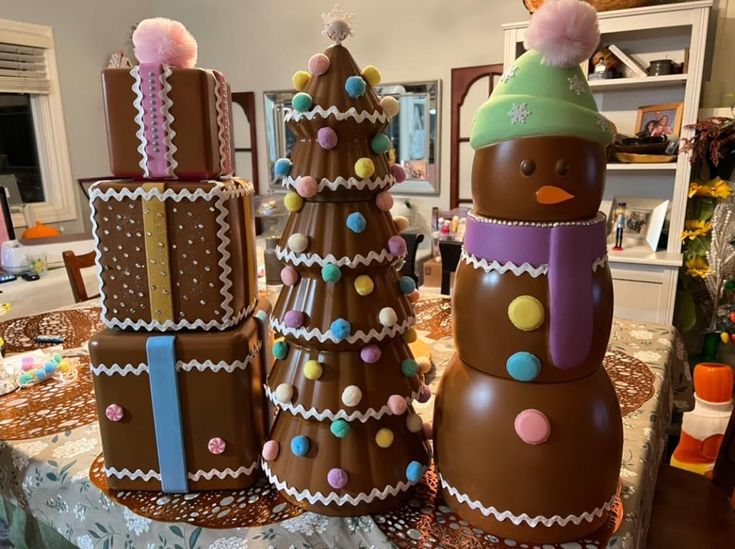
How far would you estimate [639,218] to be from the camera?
9.28ft

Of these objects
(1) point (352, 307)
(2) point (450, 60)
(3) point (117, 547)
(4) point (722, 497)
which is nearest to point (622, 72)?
(2) point (450, 60)

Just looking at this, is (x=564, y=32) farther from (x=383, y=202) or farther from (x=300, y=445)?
(x=300, y=445)

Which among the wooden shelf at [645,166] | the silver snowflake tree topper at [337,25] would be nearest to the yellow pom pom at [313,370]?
the silver snowflake tree topper at [337,25]

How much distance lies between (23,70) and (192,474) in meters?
3.42

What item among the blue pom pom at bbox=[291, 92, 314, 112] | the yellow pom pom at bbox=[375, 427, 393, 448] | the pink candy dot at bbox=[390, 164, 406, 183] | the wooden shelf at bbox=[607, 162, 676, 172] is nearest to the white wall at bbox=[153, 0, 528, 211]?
the wooden shelf at bbox=[607, 162, 676, 172]

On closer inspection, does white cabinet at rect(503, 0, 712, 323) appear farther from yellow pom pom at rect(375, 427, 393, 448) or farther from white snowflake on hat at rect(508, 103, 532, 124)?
yellow pom pom at rect(375, 427, 393, 448)

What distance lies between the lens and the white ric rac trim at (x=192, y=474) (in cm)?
86

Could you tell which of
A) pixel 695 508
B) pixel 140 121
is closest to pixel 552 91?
pixel 140 121

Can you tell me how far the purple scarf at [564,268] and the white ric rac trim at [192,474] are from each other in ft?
1.62

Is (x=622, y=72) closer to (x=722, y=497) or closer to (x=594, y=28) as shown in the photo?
(x=722, y=497)

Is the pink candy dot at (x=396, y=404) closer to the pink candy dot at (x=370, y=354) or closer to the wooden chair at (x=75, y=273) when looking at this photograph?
the pink candy dot at (x=370, y=354)

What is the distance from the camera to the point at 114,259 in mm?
830

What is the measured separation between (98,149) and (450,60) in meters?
2.40

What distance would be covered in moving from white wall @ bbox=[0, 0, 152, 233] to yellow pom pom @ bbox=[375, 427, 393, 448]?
351 cm
